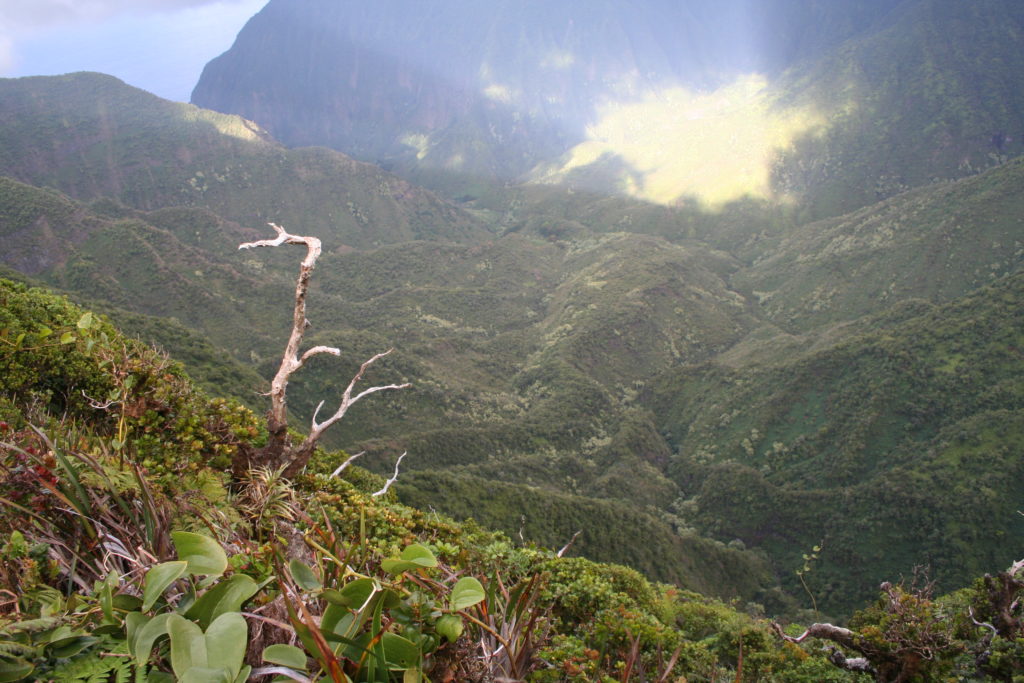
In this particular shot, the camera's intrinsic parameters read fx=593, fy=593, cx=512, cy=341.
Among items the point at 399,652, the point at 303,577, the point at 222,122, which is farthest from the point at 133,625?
the point at 222,122

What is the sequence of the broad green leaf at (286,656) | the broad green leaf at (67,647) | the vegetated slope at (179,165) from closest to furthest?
1. the broad green leaf at (286,656)
2. the broad green leaf at (67,647)
3. the vegetated slope at (179,165)

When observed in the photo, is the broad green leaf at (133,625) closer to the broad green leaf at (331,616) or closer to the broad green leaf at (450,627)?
the broad green leaf at (331,616)

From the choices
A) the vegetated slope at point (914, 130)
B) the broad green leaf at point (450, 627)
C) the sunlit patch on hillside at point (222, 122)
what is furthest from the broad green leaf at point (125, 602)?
the sunlit patch on hillside at point (222, 122)

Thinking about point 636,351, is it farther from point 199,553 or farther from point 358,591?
point 199,553

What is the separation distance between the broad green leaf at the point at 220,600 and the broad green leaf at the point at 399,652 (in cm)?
59

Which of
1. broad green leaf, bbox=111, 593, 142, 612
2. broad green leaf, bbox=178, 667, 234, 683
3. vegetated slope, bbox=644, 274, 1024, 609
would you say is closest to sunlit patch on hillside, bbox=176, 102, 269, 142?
vegetated slope, bbox=644, 274, 1024, 609

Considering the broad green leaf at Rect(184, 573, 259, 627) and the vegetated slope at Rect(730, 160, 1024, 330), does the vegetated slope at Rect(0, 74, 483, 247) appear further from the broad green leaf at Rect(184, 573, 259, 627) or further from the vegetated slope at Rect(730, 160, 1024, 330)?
the broad green leaf at Rect(184, 573, 259, 627)

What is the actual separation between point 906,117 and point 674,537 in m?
186

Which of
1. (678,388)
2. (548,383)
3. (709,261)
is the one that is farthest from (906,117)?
(548,383)

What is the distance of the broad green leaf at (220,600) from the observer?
93.7 inches

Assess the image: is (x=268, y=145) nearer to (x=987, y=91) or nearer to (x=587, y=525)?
(x=587, y=525)

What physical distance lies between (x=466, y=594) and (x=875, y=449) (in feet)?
241

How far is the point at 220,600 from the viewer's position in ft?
7.90

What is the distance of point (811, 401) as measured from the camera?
74562mm
